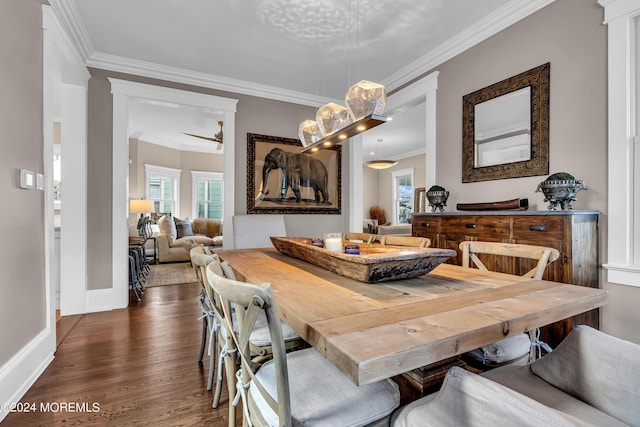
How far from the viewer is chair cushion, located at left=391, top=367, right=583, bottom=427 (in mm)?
533

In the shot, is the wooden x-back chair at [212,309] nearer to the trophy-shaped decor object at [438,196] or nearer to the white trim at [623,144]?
the trophy-shaped decor object at [438,196]

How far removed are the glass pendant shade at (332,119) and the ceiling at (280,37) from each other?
36.8 inches

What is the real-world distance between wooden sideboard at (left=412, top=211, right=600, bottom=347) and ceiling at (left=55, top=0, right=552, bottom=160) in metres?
1.70

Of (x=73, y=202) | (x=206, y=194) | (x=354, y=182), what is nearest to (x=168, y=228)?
(x=206, y=194)

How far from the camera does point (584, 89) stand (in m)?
2.10

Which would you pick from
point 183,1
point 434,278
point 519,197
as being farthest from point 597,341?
point 183,1

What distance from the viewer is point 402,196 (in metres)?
8.95

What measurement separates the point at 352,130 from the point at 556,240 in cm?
147

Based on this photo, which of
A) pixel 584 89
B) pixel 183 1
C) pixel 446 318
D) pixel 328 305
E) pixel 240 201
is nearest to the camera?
pixel 446 318

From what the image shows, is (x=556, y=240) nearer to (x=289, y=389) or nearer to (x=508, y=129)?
(x=508, y=129)

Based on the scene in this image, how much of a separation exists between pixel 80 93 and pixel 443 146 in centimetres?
385

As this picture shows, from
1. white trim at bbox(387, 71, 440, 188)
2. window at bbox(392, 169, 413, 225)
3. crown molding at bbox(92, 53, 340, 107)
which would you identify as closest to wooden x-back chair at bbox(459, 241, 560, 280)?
white trim at bbox(387, 71, 440, 188)

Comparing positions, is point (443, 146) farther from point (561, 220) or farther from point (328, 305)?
point (328, 305)

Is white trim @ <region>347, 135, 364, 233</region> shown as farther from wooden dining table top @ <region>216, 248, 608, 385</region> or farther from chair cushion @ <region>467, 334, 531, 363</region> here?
chair cushion @ <region>467, 334, 531, 363</region>
